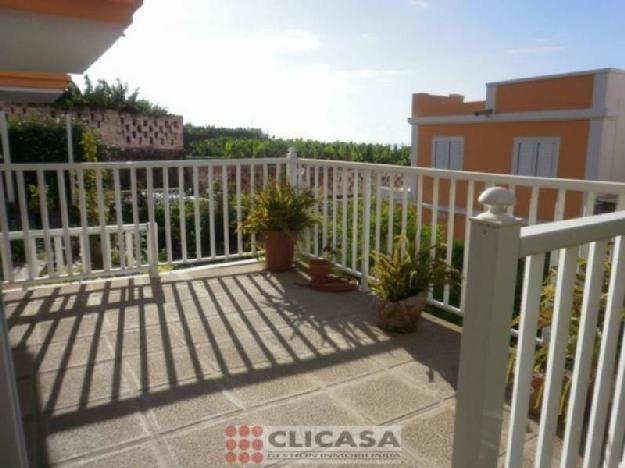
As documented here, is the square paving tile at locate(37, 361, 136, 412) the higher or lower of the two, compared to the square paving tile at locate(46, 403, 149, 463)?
higher

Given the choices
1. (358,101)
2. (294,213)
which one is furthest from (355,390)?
(358,101)

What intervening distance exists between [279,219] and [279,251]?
317 mm

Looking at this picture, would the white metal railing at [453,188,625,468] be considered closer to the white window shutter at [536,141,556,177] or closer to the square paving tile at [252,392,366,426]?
the square paving tile at [252,392,366,426]

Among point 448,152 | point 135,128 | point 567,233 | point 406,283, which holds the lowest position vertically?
point 406,283

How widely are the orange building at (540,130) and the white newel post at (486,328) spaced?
8.62 m

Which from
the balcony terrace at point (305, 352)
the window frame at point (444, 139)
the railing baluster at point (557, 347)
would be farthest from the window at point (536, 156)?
the railing baluster at point (557, 347)

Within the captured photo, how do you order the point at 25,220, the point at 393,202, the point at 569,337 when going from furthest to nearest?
the point at 25,220 < the point at 393,202 < the point at 569,337

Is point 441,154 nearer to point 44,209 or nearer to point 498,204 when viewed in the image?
point 44,209

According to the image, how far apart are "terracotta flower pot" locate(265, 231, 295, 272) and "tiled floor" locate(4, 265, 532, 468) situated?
62cm

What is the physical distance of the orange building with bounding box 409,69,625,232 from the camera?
9258mm

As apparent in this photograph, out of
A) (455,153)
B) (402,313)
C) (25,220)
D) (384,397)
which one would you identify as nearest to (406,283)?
(402,313)

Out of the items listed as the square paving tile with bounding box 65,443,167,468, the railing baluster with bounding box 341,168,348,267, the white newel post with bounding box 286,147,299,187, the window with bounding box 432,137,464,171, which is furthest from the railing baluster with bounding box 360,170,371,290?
the window with bounding box 432,137,464,171

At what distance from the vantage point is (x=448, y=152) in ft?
40.6

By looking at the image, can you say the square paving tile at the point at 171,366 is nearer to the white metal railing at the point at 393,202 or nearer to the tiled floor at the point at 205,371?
the tiled floor at the point at 205,371
